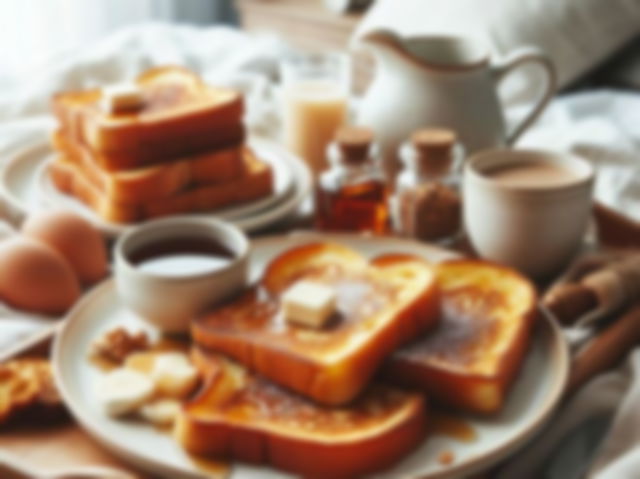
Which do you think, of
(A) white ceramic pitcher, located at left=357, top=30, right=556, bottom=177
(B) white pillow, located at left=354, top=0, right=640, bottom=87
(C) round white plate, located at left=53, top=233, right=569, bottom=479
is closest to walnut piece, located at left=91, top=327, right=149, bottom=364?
(C) round white plate, located at left=53, top=233, right=569, bottom=479

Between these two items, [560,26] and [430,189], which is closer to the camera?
[430,189]

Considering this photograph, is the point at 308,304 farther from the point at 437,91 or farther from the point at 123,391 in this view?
the point at 437,91

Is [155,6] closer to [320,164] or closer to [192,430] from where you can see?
[320,164]

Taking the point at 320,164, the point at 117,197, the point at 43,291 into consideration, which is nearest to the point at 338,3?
the point at 320,164

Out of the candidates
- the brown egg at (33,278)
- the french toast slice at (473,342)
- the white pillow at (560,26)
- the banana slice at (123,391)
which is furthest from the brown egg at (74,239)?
the white pillow at (560,26)

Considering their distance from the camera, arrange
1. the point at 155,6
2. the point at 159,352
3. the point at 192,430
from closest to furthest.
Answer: the point at 192,430
the point at 159,352
the point at 155,6

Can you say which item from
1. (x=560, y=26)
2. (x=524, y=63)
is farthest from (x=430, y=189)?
(x=560, y=26)
